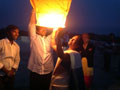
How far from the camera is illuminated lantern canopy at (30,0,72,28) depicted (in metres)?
2.10

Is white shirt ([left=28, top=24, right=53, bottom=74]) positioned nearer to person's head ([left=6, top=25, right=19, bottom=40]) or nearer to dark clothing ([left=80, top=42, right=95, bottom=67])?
person's head ([left=6, top=25, right=19, bottom=40])

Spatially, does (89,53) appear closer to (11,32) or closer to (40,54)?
(40,54)

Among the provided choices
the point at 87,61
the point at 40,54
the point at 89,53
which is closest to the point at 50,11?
the point at 40,54

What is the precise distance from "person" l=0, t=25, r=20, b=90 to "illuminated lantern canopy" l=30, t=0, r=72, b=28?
1533 millimetres

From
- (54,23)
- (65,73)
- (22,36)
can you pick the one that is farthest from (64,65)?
(22,36)

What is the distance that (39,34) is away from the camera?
3590mm

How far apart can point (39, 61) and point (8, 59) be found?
603mm

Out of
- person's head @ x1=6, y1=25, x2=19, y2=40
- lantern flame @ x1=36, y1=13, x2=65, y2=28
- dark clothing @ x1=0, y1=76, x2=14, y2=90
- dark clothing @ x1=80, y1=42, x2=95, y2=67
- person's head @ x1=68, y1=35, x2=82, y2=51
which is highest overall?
lantern flame @ x1=36, y1=13, x2=65, y2=28

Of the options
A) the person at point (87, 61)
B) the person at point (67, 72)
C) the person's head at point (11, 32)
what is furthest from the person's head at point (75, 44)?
the person at point (87, 61)

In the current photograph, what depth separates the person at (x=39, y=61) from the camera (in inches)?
134

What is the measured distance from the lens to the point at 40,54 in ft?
11.2

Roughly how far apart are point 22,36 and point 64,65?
18.9 metres

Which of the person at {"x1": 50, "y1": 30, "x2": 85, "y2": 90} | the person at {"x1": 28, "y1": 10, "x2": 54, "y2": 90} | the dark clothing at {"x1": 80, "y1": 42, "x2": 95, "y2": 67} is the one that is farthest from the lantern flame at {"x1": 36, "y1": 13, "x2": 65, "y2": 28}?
the dark clothing at {"x1": 80, "y1": 42, "x2": 95, "y2": 67}

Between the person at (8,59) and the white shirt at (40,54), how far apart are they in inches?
14.9
